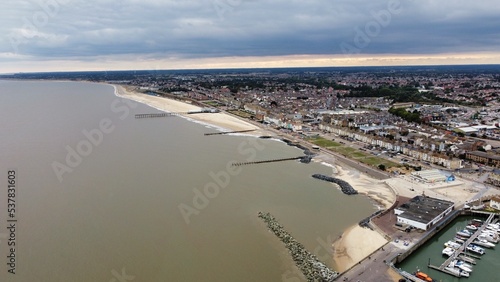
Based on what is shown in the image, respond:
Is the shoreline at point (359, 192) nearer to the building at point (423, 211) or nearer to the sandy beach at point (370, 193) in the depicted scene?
the sandy beach at point (370, 193)

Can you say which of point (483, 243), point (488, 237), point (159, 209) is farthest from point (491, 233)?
point (159, 209)

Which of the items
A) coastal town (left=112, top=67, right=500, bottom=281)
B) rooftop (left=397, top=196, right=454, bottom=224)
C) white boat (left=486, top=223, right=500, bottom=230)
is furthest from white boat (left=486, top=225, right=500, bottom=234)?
rooftop (left=397, top=196, right=454, bottom=224)

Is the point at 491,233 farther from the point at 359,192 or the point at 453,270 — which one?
the point at 359,192

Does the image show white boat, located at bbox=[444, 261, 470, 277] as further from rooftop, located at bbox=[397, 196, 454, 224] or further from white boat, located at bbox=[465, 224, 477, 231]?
white boat, located at bbox=[465, 224, 477, 231]

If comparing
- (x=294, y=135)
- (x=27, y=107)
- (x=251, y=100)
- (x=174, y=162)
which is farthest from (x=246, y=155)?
(x=27, y=107)

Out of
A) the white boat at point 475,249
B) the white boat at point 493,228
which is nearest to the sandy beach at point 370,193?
the white boat at point 493,228

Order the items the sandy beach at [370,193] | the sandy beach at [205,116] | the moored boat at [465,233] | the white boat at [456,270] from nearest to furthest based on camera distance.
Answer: the white boat at [456,270], the sandy beach at [370,193], the moored boat at [465,233], the sandy beach at [205,116]
